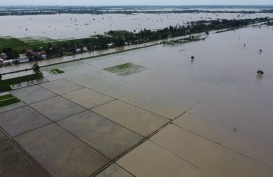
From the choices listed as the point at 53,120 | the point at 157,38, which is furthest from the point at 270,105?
the point at 157,38

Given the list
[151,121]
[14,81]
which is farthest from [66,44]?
[151,121]

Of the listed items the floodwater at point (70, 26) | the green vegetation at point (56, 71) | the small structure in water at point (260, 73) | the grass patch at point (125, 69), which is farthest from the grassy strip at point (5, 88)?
the floodwater at point (70, 26)

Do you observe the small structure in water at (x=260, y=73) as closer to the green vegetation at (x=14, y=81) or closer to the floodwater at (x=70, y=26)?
the green vegetation at (x=14, y=81)

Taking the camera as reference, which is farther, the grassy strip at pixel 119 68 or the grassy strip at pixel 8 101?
the grassy strip at pixel 119 68

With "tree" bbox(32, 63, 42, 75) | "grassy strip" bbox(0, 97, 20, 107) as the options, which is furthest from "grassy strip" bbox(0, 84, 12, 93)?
"tree" bbox(32, 63, 42, 75)

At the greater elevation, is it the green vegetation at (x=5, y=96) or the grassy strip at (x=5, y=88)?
the grassy strip at (x=5, y=88)

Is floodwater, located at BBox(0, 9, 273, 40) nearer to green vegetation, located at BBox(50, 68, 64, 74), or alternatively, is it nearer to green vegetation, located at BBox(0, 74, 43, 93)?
green vegetation, located at BBox(50, 68, 64, 74)

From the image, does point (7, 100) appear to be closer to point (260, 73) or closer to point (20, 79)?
point (20, 79)
